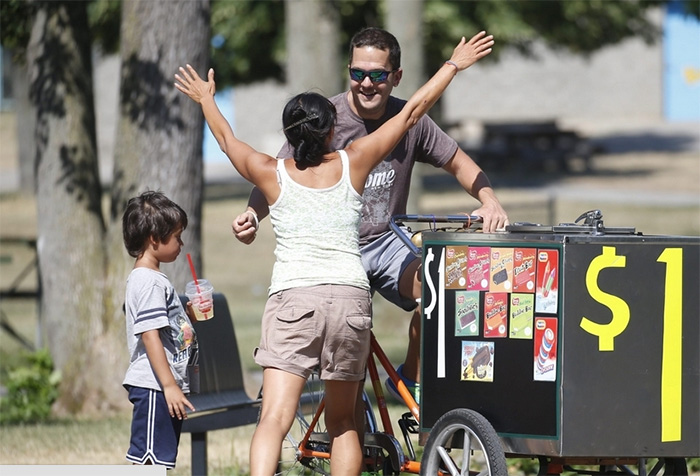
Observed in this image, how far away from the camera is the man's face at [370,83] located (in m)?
4.87

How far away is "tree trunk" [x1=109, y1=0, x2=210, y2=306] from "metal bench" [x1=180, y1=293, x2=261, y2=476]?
2112 mm

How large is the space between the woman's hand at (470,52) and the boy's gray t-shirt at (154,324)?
1.44 metres

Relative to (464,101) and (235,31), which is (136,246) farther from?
(464,101)

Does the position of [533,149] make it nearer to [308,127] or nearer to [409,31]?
[409,31]

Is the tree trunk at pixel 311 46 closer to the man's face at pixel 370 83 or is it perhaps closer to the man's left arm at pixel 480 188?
the man's left arm at pixel 480 188

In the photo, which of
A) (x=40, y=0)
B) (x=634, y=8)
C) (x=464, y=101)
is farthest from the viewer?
(x=464, y=101)

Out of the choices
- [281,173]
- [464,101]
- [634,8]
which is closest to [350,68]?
[281,173]

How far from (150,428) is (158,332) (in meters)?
0.40

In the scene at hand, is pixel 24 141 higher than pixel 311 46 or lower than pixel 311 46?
higher

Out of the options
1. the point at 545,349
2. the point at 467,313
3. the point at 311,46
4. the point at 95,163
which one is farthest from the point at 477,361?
the point at 311,46

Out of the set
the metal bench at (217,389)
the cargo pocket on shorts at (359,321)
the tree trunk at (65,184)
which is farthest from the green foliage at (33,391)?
the cargo pocket on shorts at (359,321)

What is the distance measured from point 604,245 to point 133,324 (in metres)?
1.84

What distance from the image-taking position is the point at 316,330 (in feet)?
14.8

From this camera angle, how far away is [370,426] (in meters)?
5.21
